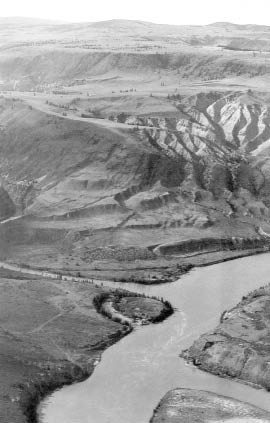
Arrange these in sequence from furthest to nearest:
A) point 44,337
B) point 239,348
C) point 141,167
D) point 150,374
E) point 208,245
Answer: point 141,167 < point 208,245 < point 44,337 < point 239,348 < point 150,374

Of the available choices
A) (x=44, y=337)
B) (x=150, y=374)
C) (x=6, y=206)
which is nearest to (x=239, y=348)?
(x=150, y=374)

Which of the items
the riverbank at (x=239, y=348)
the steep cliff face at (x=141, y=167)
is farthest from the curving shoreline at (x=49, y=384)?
the steep cliff face at (x=141, y=167)

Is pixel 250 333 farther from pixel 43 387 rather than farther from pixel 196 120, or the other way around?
pixel 196 120

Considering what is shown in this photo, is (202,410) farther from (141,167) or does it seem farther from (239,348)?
(141,167)

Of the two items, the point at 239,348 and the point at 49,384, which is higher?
the point at 239,348

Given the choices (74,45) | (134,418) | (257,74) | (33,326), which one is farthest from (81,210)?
(74,45)

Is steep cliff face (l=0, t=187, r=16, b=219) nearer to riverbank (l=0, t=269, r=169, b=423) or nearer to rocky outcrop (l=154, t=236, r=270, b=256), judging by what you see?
rocky outcrop (l=154, t=236, r=270, b=256)
